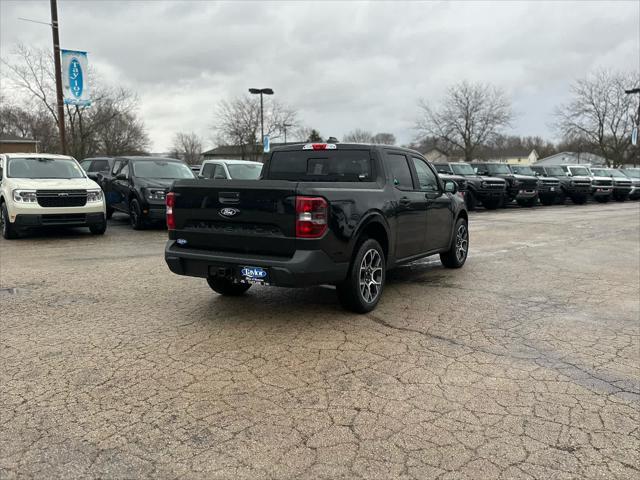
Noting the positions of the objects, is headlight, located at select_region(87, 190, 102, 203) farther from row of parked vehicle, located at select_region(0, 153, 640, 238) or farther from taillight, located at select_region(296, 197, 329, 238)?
taillight, located at select_region(296, 197, 329, 238)

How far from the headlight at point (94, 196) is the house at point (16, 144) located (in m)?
47.0

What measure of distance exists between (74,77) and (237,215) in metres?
13.9

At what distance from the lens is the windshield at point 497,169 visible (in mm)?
22594

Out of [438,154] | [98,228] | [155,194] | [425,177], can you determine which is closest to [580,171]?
[155,194]

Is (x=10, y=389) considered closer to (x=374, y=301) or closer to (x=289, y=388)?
(x=289, y=388)

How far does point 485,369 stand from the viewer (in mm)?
4090

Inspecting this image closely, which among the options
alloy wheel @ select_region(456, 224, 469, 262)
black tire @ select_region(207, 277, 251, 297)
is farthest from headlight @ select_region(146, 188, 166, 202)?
alloy wheel @ select_region(456, 224, 469, 262)

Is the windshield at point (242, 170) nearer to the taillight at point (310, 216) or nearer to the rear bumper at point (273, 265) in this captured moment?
the rear bumper at point (273, 265)

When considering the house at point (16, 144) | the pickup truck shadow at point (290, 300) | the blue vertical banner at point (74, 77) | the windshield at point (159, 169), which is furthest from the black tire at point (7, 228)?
the house at point (16, 144)

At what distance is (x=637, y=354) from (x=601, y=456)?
Result: 1.97 meters

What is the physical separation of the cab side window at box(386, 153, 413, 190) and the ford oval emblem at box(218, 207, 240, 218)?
2023 millimetres

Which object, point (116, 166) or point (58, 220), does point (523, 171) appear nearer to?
point (116, 166)

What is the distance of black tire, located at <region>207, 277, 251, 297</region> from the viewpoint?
614 cm

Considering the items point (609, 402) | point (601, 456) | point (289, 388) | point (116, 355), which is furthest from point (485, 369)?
point (116, 355)
